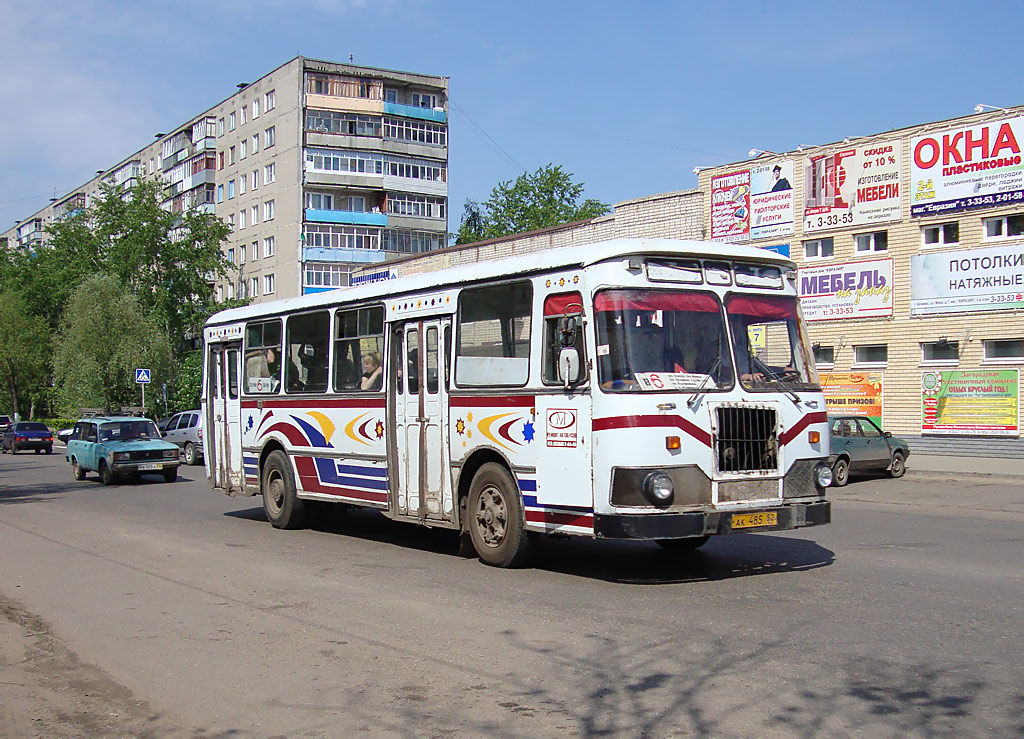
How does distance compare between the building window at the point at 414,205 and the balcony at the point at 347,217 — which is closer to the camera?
the balcony at the point at 347,217

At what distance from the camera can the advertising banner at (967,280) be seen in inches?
1010

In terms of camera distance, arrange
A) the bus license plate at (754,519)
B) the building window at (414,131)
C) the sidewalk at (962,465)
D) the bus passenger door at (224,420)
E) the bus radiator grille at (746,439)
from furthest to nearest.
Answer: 1. the building window at (414,131)
2. the sidewalk at (962,465)
3. the bus passenger door at (224,420)
4. the bus radiator grille at (746,439)
5. the bus license plate at (754,519)

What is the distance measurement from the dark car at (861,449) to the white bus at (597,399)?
12221 mm

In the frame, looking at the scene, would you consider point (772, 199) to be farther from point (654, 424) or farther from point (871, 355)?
point (654, 424)

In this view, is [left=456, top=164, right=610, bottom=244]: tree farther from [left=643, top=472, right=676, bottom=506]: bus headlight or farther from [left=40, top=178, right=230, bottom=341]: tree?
[left=643, top=472, right=676, bottom=506]: bus headlight

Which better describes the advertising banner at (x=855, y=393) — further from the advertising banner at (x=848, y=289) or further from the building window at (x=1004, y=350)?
the building window at (x=1004, y=350)

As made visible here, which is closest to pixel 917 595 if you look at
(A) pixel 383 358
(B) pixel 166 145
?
(A) pixel 383 358

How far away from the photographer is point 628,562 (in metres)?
10.8

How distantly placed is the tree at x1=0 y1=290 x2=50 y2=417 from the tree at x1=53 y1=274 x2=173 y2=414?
24795 millimetres

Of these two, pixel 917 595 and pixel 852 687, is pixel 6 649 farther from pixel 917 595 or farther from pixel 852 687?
pixel 917 595

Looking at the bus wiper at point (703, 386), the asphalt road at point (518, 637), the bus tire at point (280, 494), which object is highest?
the bus wiper at point (703, 386)

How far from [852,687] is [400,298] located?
762 cm

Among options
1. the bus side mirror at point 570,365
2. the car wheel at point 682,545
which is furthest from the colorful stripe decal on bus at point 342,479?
the bus side mirror at point 570,365

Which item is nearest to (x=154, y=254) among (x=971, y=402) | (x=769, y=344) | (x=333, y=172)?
(x=333, y=172)
